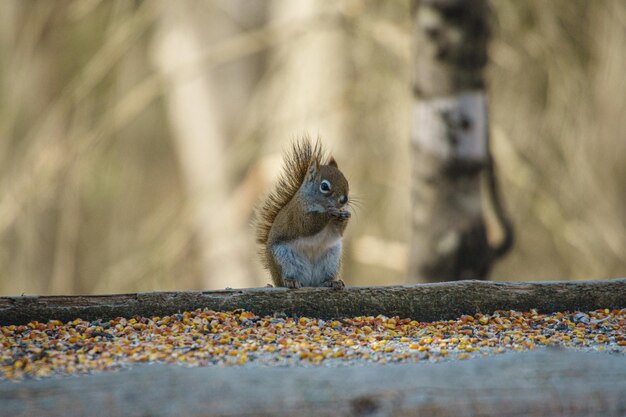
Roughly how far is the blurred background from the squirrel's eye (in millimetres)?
1450

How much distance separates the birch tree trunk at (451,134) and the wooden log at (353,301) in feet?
2.83

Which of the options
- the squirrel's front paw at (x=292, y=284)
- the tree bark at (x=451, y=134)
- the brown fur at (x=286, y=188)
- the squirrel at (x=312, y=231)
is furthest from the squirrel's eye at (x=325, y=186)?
the tree bark at (x=451, y=134)

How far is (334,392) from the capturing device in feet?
4.52

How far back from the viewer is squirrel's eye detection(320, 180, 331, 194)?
250 centimetres

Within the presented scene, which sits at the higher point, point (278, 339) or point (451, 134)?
point (451, 134)

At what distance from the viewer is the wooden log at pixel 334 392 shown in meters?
1.34

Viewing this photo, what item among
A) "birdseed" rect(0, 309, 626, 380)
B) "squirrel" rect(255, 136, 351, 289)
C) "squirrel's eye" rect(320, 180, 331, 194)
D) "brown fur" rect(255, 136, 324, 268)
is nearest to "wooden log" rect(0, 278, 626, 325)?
"birdseed" rect(0, 309, 626, 380)

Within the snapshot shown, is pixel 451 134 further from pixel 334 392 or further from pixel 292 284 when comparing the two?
pixel 334 392

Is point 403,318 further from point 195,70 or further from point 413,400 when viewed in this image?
point 195,70

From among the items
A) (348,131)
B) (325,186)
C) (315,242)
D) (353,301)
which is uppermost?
(348,131)

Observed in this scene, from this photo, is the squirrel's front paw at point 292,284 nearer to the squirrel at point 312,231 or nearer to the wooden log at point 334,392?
the squirrel at point 312,231

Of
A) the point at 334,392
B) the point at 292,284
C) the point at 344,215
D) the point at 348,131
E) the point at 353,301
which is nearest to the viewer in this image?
the point at 334,392

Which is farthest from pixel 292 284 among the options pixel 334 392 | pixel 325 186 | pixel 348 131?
pixel 348 131

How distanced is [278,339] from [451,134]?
1365 millimetres
